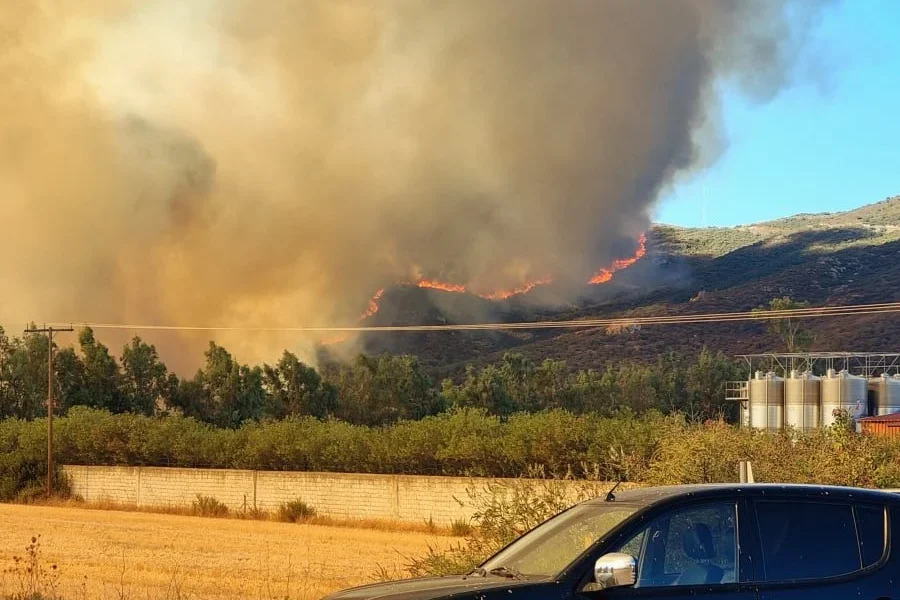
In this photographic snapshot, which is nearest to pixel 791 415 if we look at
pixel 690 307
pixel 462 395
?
pixel 462 395

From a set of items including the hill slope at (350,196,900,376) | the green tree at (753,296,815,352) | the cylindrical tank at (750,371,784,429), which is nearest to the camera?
the cylindrical tank at (750,371,784,429)

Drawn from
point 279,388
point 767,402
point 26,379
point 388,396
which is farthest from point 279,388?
point 767,402

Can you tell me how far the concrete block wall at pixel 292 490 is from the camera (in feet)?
133

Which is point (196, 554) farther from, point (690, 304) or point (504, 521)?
point (690, 304)

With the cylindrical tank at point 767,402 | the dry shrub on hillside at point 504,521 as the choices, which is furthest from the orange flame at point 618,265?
the dry shrub on hillside at point 504,521

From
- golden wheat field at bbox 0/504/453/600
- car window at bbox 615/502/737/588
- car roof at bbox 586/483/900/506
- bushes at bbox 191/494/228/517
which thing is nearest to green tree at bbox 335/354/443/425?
bushes at bbox 191/494/228/517

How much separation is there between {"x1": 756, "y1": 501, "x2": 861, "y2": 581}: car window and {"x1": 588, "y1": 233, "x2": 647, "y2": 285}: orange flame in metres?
154

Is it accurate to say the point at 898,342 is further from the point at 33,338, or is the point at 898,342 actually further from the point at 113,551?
the point at 113,551

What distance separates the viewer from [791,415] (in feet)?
212

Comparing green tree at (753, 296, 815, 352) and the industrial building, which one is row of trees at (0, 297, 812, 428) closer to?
green tree at (753, 296, 815, 352)

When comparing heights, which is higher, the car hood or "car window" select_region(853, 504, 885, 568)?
"car window" select_region(853, 504, 885, 568)

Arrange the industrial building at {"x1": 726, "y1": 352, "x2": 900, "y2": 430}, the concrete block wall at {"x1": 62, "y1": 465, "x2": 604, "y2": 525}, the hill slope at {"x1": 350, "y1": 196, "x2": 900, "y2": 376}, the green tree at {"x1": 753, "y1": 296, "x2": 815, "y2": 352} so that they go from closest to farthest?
the concrete block wall at {"x1": 62, "y1": 465, "x2": 604, "y2": 525} < the industrial building at {"x1": 726, "y1": 352, "x2": 900, "y2": 430} < the green tree at {"x1": 753, "y1": 296, "x2": 815, "y2": 352} < the hill slope at {"x1": 350, "y1": 196, "x2": 900, "y2": 376}

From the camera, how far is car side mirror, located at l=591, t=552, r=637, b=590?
24.0ft

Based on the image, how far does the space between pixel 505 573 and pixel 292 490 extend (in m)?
39.0
